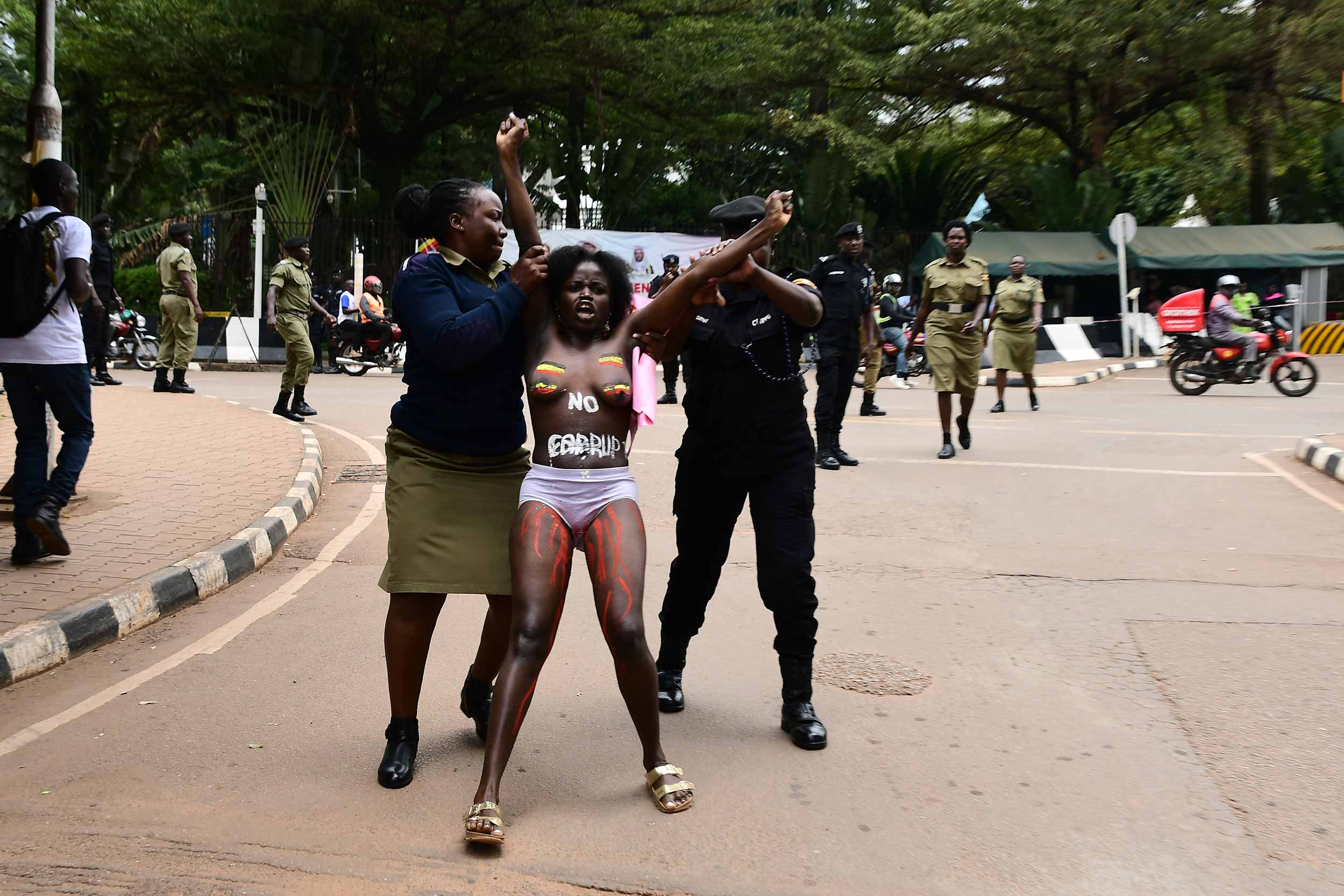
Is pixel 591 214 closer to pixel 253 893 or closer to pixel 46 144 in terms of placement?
pixel 46 144

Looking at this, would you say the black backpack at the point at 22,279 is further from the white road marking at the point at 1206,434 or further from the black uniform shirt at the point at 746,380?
the white road marking at the point at 1206,434

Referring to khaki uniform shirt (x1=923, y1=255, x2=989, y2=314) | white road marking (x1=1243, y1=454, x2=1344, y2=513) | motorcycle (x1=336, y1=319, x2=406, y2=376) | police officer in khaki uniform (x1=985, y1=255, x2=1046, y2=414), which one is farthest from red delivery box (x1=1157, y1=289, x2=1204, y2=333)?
motorcycle (x1=336, y1=319, x2=406, y2=376)

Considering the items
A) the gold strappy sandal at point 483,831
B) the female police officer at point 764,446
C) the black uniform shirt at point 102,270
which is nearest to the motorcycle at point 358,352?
the black uniform shirt at point 102,270

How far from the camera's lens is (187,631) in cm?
541

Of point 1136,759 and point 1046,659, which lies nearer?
point 1136,759

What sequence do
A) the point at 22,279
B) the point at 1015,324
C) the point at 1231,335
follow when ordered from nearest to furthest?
1. the point at 22,279
2. the point at 1015,324
3. the point at 1231,335

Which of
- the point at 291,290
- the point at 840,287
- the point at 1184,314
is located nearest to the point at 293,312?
the point at 291,290

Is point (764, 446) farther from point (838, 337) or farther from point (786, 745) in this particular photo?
point (838, 337)

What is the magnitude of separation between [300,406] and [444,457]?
33.8 ft

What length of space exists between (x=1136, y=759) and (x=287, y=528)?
5103 millimetres

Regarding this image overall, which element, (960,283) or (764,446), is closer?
(764,446)

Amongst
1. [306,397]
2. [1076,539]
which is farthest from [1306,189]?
[1076,539]

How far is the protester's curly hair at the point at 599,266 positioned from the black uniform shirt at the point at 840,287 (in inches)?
268

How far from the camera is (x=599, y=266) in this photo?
3584 mm
